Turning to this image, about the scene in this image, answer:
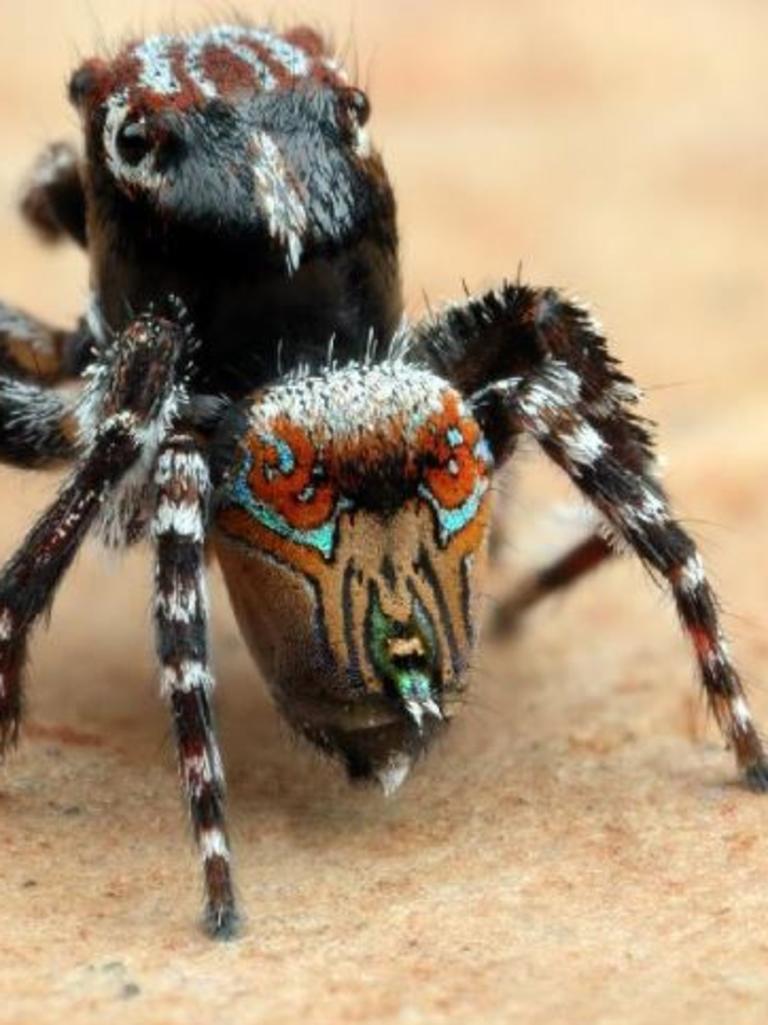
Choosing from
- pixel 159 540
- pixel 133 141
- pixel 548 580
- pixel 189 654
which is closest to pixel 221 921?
pixel 189 654

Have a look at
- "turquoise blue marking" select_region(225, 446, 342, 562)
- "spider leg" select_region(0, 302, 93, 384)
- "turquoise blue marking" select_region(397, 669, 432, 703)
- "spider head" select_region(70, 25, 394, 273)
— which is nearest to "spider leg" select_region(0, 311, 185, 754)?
"turquoise blue marking" select_region(225, 446, 342, 562)


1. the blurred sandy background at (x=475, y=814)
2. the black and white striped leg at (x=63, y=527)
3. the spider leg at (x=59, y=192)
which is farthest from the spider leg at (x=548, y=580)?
the black and white striped leg at (x=63, y=527)

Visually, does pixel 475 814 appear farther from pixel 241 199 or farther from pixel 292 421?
pixel 241 199

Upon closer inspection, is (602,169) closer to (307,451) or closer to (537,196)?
(537,196)

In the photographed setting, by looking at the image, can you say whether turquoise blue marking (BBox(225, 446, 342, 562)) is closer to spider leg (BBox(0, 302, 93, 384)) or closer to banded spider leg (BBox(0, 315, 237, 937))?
banded spider leg (BBox(0, 315, 237, 937))

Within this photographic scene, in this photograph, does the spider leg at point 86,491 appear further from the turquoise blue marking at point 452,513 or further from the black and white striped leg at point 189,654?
the turquoise blue marking at point 452,513

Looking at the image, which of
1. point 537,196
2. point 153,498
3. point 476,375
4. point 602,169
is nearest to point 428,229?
point 537,196
